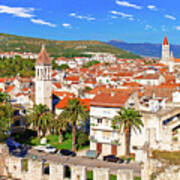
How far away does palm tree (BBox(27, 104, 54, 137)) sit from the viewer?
5212 cm

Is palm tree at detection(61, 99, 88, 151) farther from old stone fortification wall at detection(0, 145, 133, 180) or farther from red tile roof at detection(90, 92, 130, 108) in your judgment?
old stone fortification wall at detection(0, 145, 133, 180)

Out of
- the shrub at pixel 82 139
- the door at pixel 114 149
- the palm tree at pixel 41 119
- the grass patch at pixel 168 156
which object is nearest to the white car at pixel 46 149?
the shrub at pixel 82 139

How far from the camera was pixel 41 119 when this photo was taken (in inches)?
2061

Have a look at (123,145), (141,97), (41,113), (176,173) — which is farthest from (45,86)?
(176,173)

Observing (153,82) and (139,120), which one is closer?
(139,120)

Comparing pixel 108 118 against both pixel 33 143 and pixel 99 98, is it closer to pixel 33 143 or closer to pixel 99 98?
pixel 99 98

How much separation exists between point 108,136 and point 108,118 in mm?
2576

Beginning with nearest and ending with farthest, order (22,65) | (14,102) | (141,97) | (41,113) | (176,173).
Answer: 1. (176,173)
2. (41,113)
3. (141,97)
4. (14,102)
5. (22,65)

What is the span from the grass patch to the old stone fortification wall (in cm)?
341

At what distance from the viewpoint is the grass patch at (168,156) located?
1910 cm

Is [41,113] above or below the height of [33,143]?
above

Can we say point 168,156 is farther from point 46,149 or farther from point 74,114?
point 46,149

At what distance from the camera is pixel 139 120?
40.9m

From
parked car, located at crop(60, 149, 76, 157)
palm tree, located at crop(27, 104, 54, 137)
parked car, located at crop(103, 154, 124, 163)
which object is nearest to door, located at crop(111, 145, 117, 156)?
parked car, located at crop(103, 154, 124, 163)
